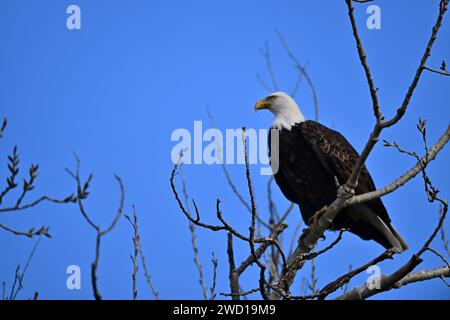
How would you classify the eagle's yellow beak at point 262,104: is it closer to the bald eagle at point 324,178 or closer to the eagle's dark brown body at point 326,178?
the bald eagle at point 324,178

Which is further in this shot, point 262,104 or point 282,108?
point 262,104

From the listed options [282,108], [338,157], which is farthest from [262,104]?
[338,157]

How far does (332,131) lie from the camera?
7266mm

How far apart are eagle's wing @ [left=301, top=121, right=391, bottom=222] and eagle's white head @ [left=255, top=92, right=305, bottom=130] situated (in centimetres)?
43

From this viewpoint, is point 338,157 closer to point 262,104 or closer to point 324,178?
point 324,178

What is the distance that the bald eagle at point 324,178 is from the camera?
6770 mm

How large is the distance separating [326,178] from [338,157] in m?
0.26

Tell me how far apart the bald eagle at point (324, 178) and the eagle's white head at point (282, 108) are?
0.53 ft

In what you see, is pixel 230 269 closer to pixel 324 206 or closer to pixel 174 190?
pixel 174 190

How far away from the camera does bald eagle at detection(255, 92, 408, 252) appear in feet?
22.2

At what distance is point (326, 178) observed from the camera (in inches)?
275

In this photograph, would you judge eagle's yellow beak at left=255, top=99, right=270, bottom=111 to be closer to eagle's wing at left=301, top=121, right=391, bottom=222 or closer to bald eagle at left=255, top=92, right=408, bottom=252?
bald eagle at left=255, top=92, right=408, bottom=252
